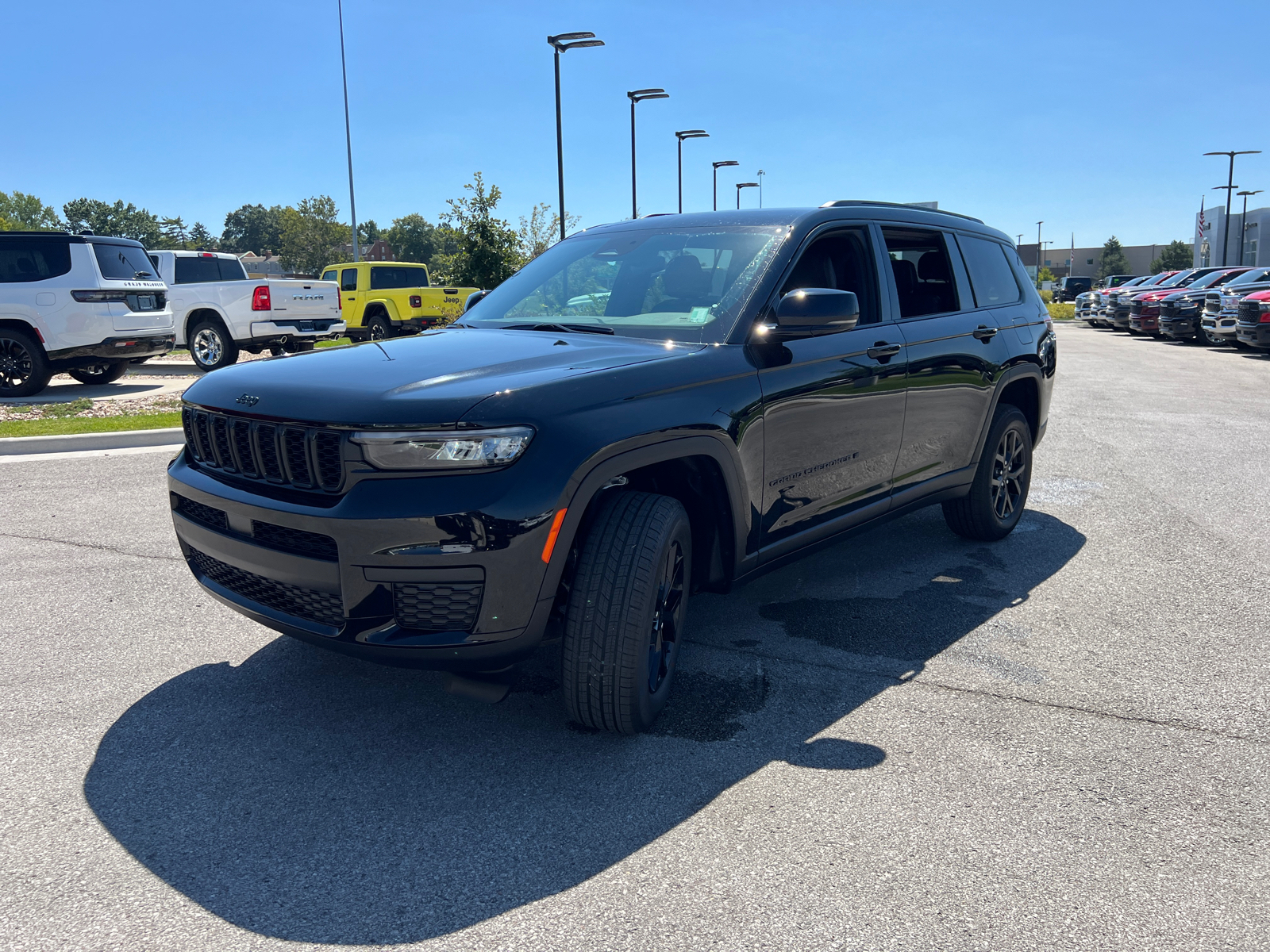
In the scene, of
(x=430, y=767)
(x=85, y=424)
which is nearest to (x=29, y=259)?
(x=85, y=424)

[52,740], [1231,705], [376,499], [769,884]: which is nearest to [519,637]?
[376,499]

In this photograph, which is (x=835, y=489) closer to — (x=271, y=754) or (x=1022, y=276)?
(x=271, y=754)

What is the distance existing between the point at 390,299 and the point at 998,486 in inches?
717

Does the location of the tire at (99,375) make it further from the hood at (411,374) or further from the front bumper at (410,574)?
the front bumper at (410,574)

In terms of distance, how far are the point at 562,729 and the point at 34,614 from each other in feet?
8.95

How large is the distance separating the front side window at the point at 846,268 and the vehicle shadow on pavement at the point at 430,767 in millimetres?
1433

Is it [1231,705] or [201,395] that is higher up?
[201,395]

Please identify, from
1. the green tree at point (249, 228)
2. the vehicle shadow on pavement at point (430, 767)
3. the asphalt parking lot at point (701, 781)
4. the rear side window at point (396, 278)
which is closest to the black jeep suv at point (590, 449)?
the vehicle shadow on pavement at point (430, 767)

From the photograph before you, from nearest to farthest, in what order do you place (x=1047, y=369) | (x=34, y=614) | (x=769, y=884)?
(x=769, y=884)
(x=34, y=614)
(x=1047, y=369)

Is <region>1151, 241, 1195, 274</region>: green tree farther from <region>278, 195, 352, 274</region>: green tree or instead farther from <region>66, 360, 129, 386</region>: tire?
<region>66, 360, 129, 386</region>: tire

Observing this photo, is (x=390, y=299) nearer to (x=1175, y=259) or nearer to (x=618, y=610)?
(x=618, y=610)

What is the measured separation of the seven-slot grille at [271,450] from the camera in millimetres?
2881

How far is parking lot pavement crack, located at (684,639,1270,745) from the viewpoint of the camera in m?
3.41

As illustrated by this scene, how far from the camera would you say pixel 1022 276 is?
617 centimetres
